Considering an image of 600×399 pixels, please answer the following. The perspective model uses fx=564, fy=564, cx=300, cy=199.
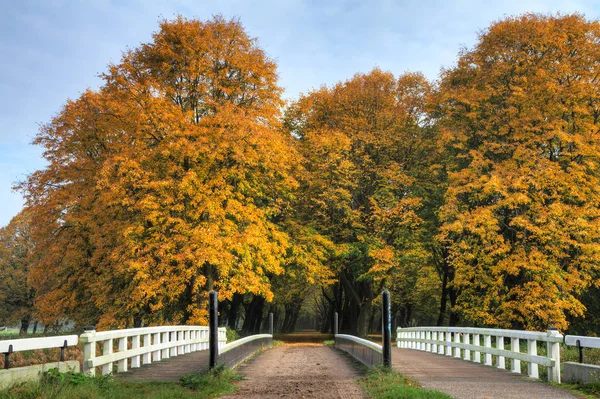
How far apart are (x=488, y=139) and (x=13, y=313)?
4359 cm

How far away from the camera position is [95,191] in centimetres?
2619

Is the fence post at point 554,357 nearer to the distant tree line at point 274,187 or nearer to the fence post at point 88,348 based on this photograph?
the fence post at point 88,348

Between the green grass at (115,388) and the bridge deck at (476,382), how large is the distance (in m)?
3.63

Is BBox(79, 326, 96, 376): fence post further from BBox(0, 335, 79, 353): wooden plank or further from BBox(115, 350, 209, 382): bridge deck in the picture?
BBox(115, 350, 209, 382): bridge deck

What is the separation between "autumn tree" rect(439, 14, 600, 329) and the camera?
22.5m

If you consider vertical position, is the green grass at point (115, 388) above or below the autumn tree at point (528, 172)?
below

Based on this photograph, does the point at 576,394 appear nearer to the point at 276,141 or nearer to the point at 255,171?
the point at 276,141

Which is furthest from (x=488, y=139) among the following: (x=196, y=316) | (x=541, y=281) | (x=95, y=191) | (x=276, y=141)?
(x=95, y=191)

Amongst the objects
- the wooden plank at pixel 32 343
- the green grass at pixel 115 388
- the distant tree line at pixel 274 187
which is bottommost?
the green grass at pixel 115 388

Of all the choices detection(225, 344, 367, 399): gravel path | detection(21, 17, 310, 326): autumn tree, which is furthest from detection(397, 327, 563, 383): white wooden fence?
detection(21, 17, 310, 326): autumn tree

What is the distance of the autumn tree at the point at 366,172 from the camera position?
31.6m

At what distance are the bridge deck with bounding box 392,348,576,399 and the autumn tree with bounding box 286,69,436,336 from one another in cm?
1709

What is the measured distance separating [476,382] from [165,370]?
5.99 metres

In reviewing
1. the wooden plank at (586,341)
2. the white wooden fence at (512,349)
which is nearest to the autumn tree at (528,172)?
the white wooden fence at (512,349)
